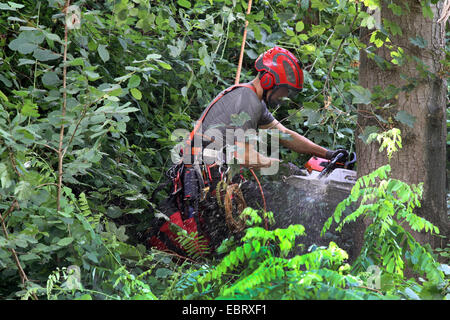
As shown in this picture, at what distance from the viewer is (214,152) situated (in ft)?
15.0

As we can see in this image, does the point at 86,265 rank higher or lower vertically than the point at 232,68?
lower

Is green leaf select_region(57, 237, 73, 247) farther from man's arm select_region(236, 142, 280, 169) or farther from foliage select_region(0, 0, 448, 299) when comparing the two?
man's arm select_region(236, 142, 280, 169)

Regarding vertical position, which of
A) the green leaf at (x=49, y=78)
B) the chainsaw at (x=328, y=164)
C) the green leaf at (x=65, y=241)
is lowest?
the green leaf at (x=65, y=241)

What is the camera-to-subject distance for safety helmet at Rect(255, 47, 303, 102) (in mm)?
4590

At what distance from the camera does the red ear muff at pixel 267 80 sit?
181 inches

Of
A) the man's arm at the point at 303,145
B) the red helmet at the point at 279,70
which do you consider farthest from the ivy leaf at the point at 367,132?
the man's arm at the point at 303,145

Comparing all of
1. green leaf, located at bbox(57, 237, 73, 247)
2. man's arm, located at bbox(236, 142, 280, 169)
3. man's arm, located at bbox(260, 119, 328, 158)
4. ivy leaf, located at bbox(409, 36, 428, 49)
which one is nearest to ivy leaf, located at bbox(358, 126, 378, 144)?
ivy leaf, located at bbox(409, 36, 428, 49)

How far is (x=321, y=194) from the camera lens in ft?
14.3

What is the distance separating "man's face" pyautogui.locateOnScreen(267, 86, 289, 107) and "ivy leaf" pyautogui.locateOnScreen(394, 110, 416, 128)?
1463 mm

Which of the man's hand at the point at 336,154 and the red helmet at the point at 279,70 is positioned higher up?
the red helmet at the point at 279,70

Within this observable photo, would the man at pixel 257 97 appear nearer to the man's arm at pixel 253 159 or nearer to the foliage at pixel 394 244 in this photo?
the man's arm at pixel 253 159
